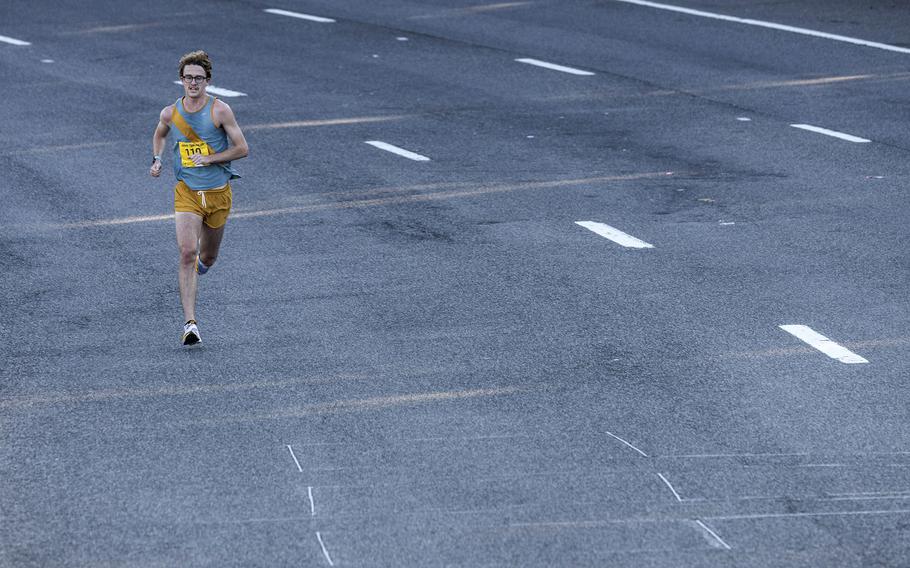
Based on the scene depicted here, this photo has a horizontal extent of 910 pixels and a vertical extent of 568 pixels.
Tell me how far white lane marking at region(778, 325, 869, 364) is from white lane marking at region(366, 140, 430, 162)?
261 inches

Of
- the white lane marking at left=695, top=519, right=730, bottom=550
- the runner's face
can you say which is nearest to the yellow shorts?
the runner's face

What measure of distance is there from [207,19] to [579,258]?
1630 cm

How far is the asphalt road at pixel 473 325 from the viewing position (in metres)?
7.34

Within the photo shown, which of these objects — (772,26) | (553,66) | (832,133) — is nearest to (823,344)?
(832,133)

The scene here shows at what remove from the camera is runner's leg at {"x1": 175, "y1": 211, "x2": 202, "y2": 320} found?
34.0 ft

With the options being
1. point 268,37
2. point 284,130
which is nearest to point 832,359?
point 284,130

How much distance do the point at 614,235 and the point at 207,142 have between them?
405 cm

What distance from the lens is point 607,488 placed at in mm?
7684

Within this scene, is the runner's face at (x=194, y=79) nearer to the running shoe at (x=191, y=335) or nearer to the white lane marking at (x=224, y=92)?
the running shoe at (x=191, y=335)

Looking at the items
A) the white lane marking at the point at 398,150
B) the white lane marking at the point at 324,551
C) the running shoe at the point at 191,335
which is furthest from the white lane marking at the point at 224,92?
the white lane marking at the point at 324,551

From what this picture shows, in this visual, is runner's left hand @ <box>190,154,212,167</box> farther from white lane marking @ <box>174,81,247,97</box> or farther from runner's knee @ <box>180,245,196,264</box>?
white lane marking @ <box>174,81,247,97</box>

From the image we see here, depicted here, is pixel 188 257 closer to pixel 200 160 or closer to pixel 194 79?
pixel 200 160

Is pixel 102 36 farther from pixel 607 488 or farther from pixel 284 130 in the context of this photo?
pixel 607 488

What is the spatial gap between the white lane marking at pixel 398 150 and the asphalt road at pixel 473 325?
0.15 meters
